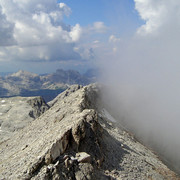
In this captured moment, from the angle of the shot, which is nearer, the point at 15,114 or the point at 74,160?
the point at 74,160

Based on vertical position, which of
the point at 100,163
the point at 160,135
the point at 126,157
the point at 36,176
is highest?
the point at 36,176

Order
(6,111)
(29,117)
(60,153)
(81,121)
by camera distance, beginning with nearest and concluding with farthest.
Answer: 1. (60,153)
2. (81,121)
3. (29,117)
4. (6,111)

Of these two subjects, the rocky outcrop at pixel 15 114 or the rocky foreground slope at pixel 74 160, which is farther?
the rocky outcrop at pixel 15 114

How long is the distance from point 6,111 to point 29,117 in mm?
22486

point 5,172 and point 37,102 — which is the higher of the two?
point 5,172

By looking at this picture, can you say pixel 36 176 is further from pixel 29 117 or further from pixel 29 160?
pixel 29 117

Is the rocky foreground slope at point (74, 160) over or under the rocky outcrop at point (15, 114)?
over

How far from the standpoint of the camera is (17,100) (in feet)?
516

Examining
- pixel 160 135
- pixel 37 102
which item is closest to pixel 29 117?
pixel 37 102

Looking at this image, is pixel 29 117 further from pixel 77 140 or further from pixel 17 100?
pixel 77 140

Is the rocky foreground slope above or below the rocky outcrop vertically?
above

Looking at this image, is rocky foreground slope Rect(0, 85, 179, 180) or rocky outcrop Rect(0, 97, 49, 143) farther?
rocky outcrop Rect(0, 97, 49, 143)

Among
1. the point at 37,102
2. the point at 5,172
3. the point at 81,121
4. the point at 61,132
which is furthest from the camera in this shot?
the point at 37,102

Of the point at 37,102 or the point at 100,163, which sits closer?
the point at 100,163
